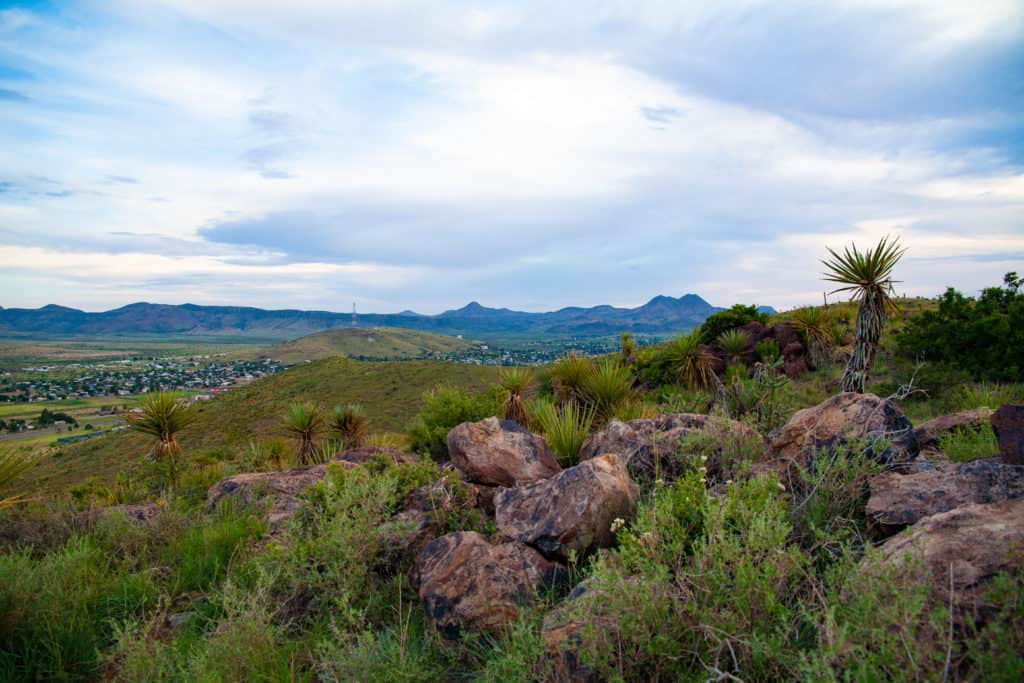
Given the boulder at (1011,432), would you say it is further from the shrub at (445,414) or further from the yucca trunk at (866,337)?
the shrub at (445,414)

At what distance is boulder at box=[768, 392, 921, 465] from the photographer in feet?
14.4

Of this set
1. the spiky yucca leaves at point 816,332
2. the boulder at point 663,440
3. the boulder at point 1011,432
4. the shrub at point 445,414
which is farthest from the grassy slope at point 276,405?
the boulder at point 1011,432

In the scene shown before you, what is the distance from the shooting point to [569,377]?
10266mm

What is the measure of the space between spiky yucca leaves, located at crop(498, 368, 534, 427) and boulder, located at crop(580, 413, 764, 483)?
3.40 meters

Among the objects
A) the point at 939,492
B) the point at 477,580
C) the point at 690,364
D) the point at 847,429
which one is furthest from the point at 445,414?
the point at 690,364

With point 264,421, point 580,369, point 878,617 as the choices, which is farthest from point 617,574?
point 264,421

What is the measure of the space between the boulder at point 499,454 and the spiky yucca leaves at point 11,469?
6.10 meters

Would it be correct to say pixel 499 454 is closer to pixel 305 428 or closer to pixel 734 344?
pixel 305 428

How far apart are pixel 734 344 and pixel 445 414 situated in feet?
39.8

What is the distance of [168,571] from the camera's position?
17.0 feet

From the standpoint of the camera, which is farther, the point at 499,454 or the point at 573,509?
the point at 499,454

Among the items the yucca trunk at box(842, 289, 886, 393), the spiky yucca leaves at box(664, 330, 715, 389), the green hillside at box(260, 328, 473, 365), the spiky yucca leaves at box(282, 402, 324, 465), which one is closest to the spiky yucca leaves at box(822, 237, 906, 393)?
the yucca trunk at box(842, 289, 886, 393)

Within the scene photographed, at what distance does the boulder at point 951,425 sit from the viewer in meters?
5.52

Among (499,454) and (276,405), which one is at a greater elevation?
(499,454)
